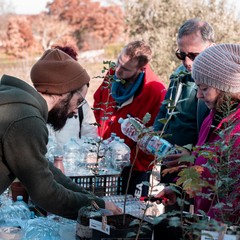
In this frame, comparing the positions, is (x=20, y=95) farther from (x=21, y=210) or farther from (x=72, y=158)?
(x=72, y=158)

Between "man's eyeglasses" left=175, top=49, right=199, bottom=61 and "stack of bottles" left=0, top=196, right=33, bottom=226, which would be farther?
"man's eyeglasses" left=175, top=49, right=199, bottom=61

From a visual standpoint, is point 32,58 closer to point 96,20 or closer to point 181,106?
point 96,20

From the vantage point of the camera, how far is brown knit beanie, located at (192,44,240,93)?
2627 mm

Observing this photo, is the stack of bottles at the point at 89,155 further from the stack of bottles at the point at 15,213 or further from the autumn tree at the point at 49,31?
the autumn tree at the point at 49,31

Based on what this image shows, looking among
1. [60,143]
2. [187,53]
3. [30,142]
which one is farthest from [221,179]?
[60,143]

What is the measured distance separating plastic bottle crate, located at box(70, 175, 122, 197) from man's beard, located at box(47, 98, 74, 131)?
65 centimetres

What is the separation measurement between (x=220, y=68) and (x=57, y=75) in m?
0.77

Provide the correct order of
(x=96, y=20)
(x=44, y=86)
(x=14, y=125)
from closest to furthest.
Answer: (x=14, y=125) < (x=44, y=86) < (x=96, y=20)

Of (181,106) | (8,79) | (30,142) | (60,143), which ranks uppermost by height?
(8,79)

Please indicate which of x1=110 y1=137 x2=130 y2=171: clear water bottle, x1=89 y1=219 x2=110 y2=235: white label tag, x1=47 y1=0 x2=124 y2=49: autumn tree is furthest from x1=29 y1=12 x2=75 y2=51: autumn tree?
x1=89 y1=219 x2=110 y2=235: white label tag

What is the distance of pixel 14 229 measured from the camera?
264 centimetres

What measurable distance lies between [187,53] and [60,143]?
129 cm

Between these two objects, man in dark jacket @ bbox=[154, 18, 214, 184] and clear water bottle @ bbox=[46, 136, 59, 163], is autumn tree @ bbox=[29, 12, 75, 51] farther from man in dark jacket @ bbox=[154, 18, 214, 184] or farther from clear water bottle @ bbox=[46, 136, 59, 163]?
man in dark jacket @ bbox=[154, 18, 214, 184]

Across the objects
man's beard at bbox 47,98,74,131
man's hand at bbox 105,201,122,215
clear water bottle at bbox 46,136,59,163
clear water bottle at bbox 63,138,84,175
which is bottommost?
clear water bottle at bbox 46,136,59,163
